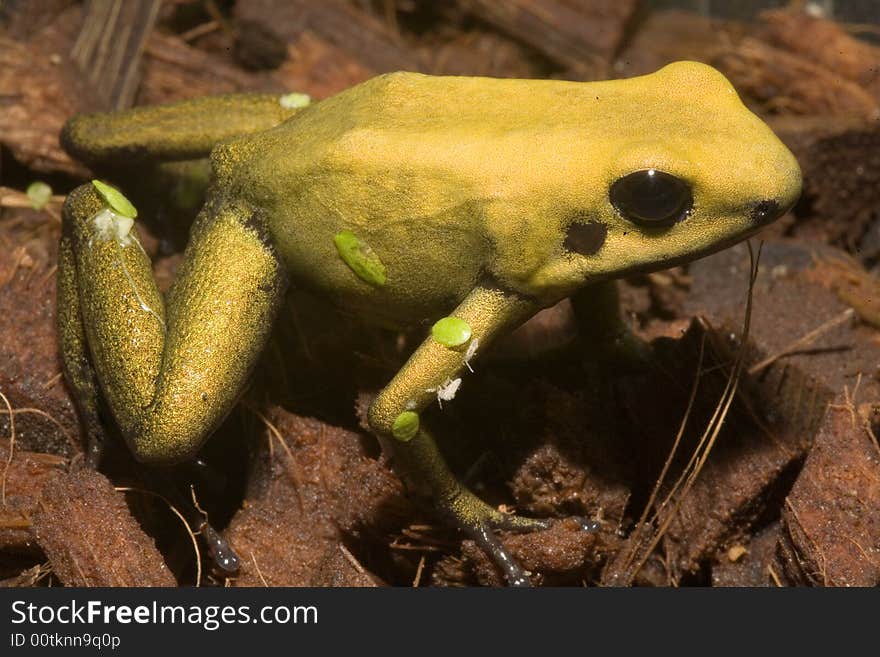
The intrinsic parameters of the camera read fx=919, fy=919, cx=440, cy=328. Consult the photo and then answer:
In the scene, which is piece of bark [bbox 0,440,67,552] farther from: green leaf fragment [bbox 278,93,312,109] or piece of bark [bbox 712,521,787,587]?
piece of bark [bbox 712,521,787,587]

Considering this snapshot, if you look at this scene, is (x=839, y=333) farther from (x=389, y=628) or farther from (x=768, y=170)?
(x=389, y=628)

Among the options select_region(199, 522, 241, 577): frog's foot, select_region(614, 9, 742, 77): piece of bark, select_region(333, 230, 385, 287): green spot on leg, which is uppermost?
select_region(333, 230, 385, 287): green spot on leg

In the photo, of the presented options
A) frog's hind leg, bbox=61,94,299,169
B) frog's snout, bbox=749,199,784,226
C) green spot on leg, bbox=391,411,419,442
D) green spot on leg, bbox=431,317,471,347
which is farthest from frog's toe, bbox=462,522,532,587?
frog's hind leg, bbox=61,94,299,169

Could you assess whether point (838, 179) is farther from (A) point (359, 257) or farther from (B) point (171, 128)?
(B) point (171, 128)

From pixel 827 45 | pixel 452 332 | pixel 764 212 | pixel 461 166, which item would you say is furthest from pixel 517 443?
pixel 827 45

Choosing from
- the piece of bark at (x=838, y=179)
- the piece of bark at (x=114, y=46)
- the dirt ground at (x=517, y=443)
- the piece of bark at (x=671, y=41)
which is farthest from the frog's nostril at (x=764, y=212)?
the piece of bark at (x=114, y=46)

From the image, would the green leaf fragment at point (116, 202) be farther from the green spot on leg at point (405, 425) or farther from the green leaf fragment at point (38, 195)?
the green spot on leg at point (405, 425)
